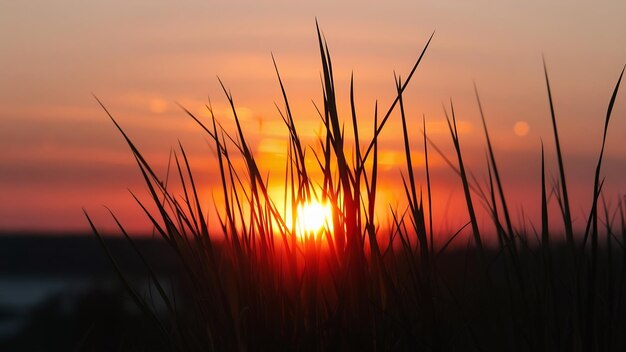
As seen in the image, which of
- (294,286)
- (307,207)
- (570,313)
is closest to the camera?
(570,313)

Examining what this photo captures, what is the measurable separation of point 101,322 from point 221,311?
2.89 meters

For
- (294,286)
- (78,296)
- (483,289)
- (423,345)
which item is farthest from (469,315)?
(78,296)

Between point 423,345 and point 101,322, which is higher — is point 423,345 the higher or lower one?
the higher one

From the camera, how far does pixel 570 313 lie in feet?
4.21

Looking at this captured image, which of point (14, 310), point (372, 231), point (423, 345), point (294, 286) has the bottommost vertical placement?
point (14, 310)

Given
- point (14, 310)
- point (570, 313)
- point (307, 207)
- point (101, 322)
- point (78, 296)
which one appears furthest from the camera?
point (14, 310)

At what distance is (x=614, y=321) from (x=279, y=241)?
0.70 meters

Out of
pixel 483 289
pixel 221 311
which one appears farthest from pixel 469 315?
pixel 221 311

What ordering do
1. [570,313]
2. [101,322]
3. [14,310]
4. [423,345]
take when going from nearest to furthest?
[570,313] < [423,345] < [101,322] < [14,310]

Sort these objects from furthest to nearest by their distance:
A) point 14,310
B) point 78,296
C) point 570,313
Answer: point 14,310
point 78,296
point 570,313

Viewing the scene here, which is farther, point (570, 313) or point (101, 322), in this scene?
point (101, 322)

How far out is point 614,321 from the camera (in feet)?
4.69

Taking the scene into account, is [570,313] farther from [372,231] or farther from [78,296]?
[78,296]

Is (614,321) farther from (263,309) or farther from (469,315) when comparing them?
(263,309)
